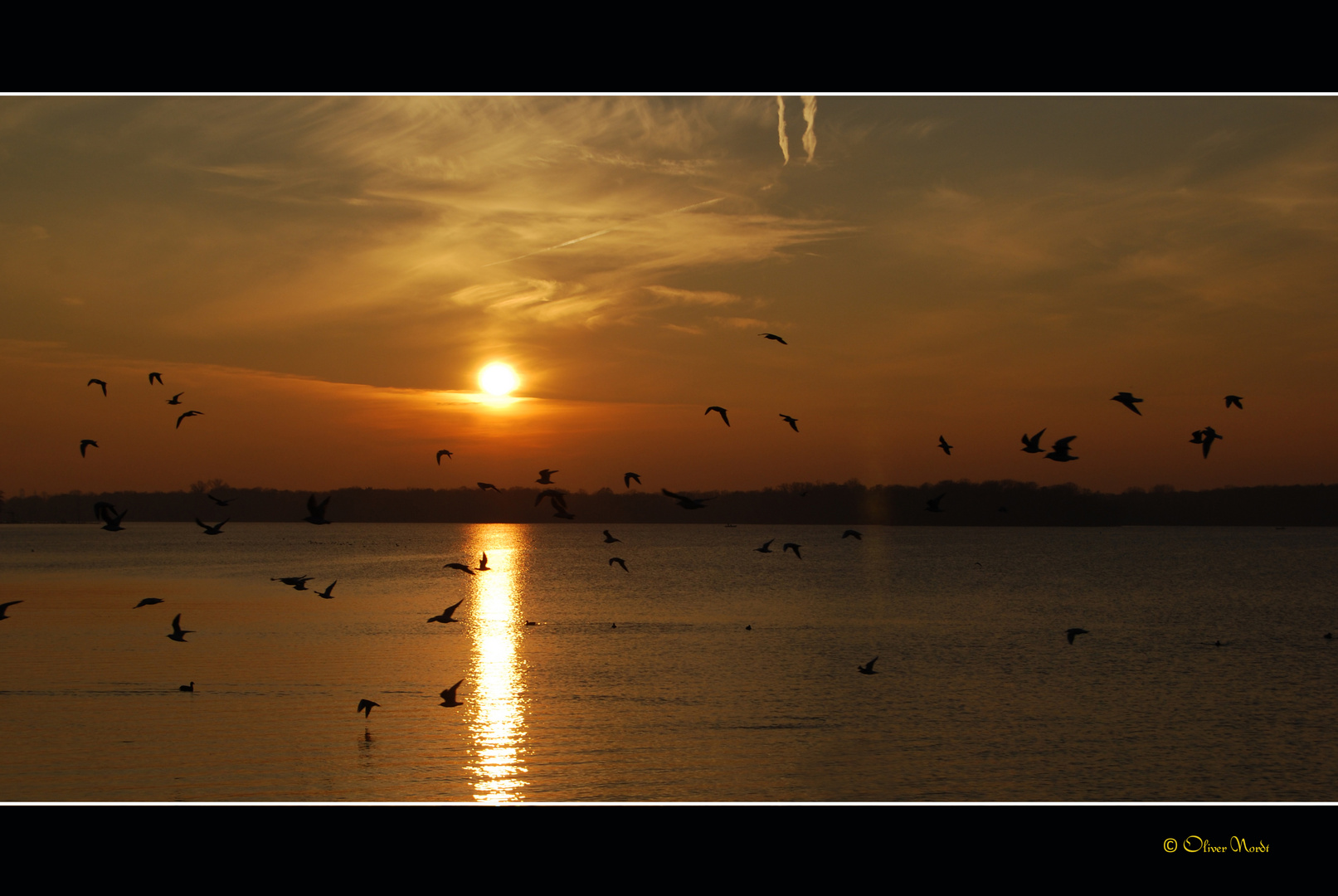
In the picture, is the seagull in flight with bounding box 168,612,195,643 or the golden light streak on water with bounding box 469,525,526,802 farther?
the seagull in flight with bounding box 168,612,195,643

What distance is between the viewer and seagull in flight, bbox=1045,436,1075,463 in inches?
1114

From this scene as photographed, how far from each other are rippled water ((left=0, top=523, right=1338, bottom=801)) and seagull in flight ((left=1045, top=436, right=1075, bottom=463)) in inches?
401

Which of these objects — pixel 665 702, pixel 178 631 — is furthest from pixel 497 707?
pixel 178 631

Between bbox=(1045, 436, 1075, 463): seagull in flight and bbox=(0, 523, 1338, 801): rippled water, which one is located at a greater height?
bbox=(1045, 436, 1075, 463): seagull in flight

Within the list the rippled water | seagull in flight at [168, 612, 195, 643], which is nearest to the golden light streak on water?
the rippled water

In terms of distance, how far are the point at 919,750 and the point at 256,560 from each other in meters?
181

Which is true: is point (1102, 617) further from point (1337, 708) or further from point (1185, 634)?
point (1337, 708)

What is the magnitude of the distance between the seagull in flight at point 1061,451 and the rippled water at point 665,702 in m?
10.2

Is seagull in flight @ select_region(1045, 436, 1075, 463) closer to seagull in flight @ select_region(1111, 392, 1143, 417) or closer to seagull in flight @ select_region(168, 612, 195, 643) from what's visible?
seagull in flight @ select_region(1111, 392, 1143, 417)

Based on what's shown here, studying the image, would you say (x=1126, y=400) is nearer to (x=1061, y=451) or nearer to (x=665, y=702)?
(x=1061, y=451)

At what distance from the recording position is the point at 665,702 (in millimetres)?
44094

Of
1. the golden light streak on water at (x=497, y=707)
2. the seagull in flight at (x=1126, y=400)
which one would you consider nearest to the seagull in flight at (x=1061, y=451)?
the seagull in flight at (x=1126, y=400)

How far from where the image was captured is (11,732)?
117 ft

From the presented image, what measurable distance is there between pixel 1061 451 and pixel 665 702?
2209 centimetres
